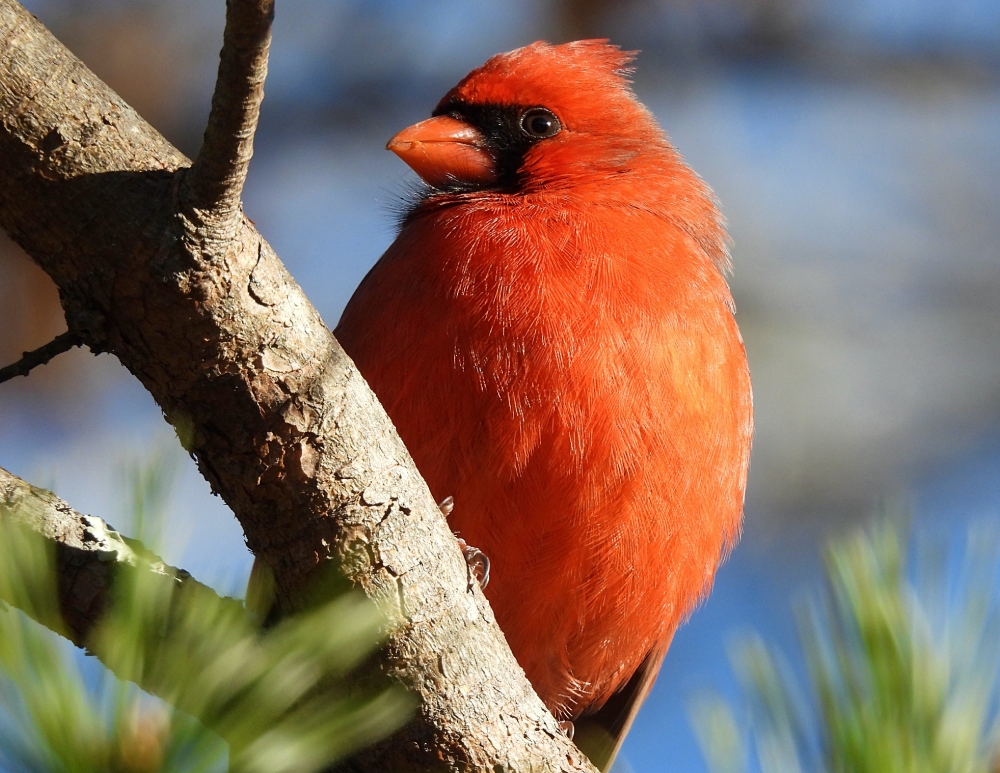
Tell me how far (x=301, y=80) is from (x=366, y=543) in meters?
3.55

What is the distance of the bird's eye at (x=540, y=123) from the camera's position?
324 centimetres

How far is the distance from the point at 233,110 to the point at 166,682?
0.61 meters

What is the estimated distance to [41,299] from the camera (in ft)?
15.0

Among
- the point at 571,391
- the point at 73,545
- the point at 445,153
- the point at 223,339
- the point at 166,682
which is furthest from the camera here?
the point at 445,153

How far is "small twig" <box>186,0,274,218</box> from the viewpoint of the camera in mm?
1293

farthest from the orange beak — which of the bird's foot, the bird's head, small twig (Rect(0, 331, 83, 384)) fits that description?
small twig (Rect(0, 331, 83, 384))

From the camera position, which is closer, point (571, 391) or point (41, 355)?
point (41, 355)

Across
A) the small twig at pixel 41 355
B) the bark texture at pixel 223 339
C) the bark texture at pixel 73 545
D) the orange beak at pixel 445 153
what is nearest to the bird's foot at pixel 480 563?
the bark texture at pixel 223 339

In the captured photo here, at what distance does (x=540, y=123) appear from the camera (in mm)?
3252

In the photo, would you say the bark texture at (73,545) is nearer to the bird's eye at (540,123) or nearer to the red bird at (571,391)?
the red bird at (571,391)

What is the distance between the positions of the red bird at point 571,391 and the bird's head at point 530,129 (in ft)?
0.07

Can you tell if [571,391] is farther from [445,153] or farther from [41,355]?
[41,355]

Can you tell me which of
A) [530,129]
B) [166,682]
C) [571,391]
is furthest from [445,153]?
[166,682]

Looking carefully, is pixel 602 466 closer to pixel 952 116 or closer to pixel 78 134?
pixel 78 134
